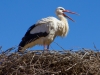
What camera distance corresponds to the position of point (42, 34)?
11.7m

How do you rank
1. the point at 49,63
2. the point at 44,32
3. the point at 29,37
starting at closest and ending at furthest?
the point at 49,63
the point at 44,32
the point at 29,37

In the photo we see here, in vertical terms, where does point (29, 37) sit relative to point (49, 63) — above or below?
above

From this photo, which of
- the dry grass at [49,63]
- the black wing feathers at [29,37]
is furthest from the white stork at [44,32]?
the dry grass at [49,63]

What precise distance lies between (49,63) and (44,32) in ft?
14.5

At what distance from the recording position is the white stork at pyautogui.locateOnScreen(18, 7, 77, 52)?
11578 millimetres

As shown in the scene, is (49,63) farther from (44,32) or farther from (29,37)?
(29,37)

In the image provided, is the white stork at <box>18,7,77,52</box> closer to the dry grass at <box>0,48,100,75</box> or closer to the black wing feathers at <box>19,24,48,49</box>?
the black wing feathers at <box>19,24,48,49</box>

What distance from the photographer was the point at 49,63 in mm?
7312

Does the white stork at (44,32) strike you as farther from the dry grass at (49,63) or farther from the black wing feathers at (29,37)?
the dry grass at (49,63)

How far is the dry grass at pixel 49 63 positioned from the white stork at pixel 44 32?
12.9 ft

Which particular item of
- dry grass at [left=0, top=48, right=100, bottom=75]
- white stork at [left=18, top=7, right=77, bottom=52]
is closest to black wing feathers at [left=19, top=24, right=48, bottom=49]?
white stork at [left=18, top=7, right=77, bottom=52]

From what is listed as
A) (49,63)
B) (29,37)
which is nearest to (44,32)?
(29,37)

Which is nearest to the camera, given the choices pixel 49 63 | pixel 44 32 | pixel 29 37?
pixel 49 63

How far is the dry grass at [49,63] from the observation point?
7.13 meters
